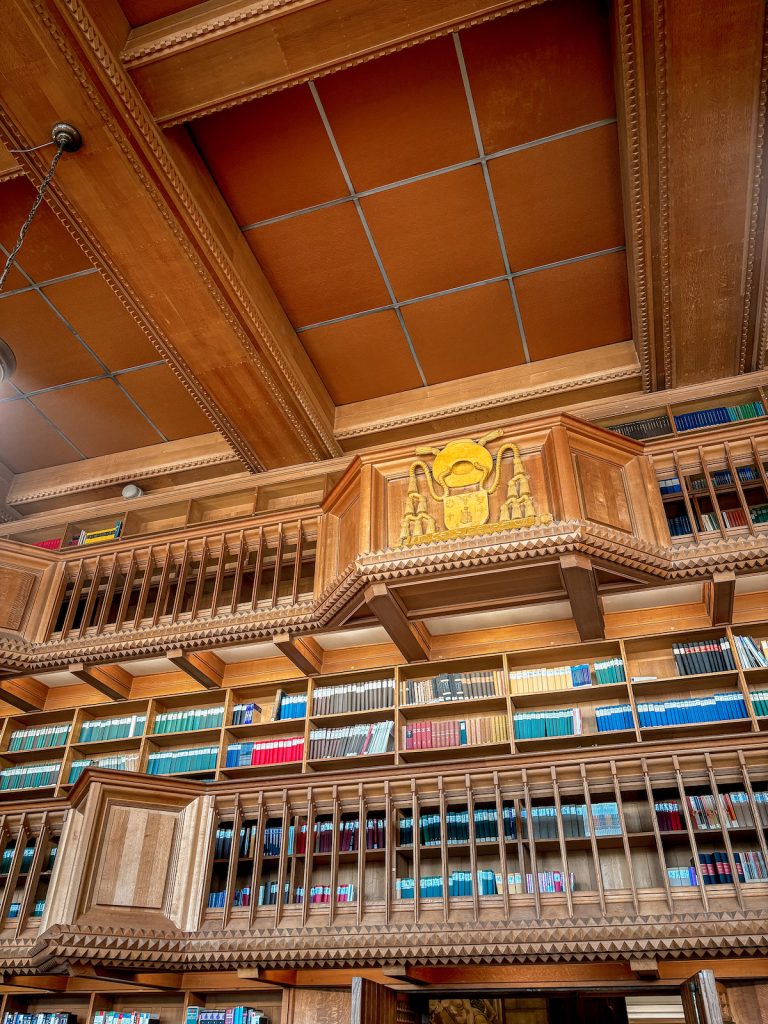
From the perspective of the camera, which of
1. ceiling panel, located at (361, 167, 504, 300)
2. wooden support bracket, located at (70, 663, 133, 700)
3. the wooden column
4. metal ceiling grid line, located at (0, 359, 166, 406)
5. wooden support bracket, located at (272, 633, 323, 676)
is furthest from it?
metal ceiling grid line, located at (0, 359, 166, 406)

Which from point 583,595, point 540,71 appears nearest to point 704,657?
point 583,595

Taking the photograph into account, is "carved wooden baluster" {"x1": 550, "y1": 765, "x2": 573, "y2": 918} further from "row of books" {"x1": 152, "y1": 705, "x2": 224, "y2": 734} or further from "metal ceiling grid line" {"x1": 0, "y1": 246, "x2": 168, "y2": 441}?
"metal ceiling grid line" {"x1": 0, "y1": 246, "x2": 168, "y2": 441}

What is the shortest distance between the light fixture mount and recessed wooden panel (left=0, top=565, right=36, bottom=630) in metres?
3.34

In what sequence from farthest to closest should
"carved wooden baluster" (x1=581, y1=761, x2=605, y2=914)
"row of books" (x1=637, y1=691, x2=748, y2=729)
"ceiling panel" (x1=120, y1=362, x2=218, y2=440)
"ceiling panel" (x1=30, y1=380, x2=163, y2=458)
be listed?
"ceiling panel" (x1=30, y1=380, x2=163, y2=458) < "ceiling panel" (x1=120, y1=362, x2=218, y2=440) < "row of books" (x1=637, y1=691, x2=748, y2=729) < "carved wooden baluster" (x1=581, y1=761, x2=605, y2=914)

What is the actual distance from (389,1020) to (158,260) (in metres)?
4.74

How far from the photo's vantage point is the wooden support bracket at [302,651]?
220 inches

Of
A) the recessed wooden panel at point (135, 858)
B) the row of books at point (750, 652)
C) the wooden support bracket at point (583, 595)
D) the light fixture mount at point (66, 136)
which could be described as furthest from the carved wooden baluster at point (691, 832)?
the light fixture mount at point (66, 136)

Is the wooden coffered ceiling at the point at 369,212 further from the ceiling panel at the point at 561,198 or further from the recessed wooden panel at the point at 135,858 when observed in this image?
the recessed wooden panel at the point at 135,858

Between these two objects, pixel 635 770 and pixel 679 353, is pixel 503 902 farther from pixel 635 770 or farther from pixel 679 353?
pixel 679 353

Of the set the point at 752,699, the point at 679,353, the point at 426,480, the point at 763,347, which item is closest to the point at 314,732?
→ the point at 426,480

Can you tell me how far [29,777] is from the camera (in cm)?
608

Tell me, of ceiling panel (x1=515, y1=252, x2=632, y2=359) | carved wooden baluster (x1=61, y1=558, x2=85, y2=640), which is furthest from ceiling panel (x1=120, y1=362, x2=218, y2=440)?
ceiling panel (x1=515, y1=252, x2=632, y2=359)

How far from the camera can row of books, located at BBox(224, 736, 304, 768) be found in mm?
5539

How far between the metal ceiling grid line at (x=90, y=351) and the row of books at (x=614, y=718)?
15.4ft
